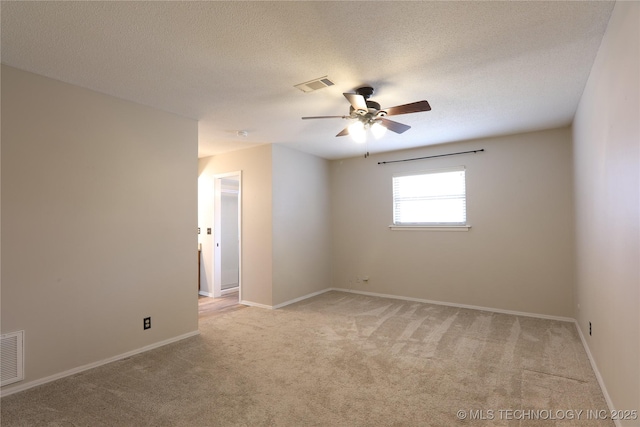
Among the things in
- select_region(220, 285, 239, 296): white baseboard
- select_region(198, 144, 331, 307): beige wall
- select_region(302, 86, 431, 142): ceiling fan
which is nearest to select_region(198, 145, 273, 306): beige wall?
select_region(198, 144, 331, 307): beige wall

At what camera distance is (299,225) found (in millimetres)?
5469

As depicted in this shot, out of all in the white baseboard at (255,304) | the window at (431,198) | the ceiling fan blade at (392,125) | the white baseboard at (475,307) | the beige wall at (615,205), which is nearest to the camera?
the beige wall at (615,205)

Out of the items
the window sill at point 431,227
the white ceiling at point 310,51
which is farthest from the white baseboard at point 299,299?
the white ceiling at point 310,51

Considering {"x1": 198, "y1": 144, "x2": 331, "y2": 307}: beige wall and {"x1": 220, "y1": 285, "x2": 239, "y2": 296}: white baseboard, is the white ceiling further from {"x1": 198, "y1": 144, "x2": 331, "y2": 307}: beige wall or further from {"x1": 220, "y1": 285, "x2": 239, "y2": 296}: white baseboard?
{"x1": 220, "y1": 285, "x2": 239, "y2": 296}: white baseboard

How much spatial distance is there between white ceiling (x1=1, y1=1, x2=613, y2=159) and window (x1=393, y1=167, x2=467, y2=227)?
61.8 inches

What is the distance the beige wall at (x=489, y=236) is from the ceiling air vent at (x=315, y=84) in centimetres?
297

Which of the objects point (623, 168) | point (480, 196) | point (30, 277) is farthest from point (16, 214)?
point (480, 196)

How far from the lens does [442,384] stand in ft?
8.45

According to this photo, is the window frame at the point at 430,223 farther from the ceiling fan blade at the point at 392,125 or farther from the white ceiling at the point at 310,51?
the ceiling fan blade at the point at 392,125

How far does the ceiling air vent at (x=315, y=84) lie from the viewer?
2.74m

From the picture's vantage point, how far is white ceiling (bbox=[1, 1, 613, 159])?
190 centimetres

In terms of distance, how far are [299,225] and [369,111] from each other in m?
2.86

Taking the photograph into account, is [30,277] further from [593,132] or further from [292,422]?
[593,132]

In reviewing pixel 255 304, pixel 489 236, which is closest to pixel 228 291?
pixel 255 304
